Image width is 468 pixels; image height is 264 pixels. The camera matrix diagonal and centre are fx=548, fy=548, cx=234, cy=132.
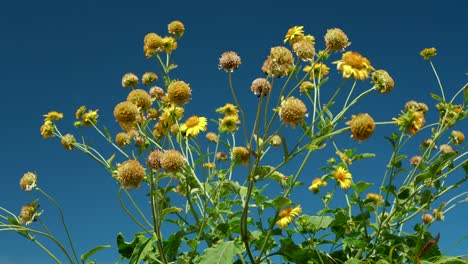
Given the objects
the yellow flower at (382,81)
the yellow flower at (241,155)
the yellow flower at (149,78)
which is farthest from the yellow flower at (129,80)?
the yellow flower at (382,81)

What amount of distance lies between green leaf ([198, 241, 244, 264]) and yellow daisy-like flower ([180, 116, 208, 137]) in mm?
882

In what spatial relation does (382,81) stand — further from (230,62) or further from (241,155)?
(241,155)

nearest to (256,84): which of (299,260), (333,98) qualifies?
(333,98)

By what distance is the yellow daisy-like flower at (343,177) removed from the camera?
351cm

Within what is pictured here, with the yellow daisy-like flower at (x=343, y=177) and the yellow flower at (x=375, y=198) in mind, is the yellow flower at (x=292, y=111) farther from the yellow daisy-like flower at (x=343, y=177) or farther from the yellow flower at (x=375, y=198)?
the yellow flower at (x=375, y=198)

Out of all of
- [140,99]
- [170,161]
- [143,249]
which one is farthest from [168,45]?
[143,249]

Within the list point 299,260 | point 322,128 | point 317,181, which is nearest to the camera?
point 322,128

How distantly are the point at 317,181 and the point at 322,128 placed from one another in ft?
4.51

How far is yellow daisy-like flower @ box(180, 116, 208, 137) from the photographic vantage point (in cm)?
335

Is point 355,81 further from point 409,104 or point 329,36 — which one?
point 409,104

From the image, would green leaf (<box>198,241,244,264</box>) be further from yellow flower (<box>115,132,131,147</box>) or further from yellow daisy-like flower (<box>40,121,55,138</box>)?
yellow daisy-like flower (<box>40,121,55,138</box>)

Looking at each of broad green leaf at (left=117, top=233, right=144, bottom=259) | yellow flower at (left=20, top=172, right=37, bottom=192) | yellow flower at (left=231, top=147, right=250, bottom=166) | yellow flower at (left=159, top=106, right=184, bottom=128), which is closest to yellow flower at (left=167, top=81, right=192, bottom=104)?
yellow flower at (left=159, top=106, right=184, bottom=128)

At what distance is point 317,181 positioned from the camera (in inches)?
153

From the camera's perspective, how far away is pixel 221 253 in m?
2.62
